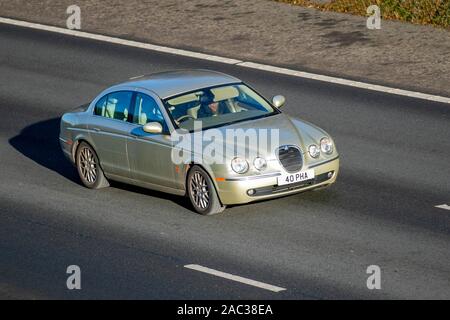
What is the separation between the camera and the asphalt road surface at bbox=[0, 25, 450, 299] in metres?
13.6

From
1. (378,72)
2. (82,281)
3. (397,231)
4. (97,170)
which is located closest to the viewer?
(82,281)

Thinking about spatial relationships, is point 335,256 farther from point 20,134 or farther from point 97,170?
point 20,134

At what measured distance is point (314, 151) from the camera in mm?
16094

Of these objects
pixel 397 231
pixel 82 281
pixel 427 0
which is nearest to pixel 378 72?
pixel 427 0

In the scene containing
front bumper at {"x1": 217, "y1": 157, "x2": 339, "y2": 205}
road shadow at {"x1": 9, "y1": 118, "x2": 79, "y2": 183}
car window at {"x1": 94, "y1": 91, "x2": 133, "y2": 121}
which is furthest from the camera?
road shadow at {"x1": 9, "y1": 118, "x2": 79, "y2": 183}

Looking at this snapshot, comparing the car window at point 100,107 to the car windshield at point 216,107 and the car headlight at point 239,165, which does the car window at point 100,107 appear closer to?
the car windshield at point 216,107

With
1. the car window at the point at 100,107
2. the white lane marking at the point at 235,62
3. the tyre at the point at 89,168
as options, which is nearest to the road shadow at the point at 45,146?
the tyre at the point at 89,168

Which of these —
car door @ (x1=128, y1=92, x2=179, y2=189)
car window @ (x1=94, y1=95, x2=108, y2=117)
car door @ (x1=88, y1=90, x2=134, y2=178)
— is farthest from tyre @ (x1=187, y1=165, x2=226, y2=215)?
car window @ (x1=94, y1=95, x2=108, y2=117)

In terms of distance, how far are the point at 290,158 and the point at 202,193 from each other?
1.22 m

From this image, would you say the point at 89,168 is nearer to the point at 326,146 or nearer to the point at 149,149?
the point at 149,149

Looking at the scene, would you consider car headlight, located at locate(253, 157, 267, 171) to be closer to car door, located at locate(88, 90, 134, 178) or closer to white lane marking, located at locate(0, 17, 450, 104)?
car door, located at locate(88, 90, 134, 178)

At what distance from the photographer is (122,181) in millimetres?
17234

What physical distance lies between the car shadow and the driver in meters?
1.22

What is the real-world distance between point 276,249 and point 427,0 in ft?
41.7
